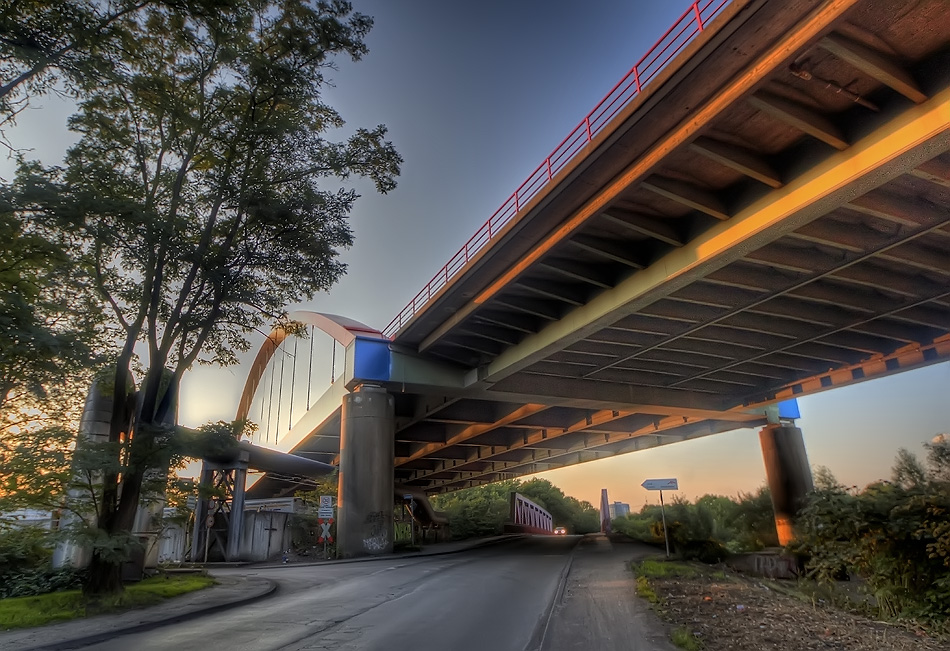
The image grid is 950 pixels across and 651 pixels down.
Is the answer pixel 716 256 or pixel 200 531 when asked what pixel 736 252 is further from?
pixel 200 531

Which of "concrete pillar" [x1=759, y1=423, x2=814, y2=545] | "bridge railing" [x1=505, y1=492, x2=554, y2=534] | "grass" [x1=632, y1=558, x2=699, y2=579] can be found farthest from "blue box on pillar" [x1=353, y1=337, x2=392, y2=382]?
"bridge railing" [x1=505, y1=492, x2=554, y2=534]

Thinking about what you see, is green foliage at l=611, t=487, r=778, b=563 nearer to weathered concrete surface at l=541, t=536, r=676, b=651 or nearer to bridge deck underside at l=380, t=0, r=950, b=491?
bridge deck underside at l=380, t=0, r=950, b=491

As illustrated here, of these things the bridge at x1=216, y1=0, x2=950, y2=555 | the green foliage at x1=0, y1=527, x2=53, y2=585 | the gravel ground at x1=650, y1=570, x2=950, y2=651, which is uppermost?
the bridge at x1=216, y1=0, x2=950, y2=555

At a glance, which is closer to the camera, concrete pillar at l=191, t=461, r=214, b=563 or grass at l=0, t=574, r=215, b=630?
grass at l=0, t=574, r=215, b=630

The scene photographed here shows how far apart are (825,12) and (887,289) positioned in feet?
36.7

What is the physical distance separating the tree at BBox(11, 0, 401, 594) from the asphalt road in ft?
10.2

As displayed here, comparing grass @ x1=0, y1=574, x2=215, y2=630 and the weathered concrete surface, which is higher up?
grass @ x1=0, y1=574, x2=215, y2=630

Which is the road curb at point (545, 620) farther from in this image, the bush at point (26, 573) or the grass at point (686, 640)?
the bush at point (26, 573)

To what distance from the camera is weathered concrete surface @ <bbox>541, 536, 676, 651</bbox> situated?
7.06 m

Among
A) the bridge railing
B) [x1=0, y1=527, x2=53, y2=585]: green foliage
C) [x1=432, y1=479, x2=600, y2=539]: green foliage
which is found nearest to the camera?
[x1=0, y1=527, x2=53, y2=585]: green foliage

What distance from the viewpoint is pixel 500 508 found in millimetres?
53500

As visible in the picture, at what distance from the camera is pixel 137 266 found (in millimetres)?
11789

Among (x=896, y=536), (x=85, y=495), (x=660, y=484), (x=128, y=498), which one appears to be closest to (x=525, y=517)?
(x=660, y=484)

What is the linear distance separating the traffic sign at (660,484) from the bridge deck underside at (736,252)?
518 centimetres
